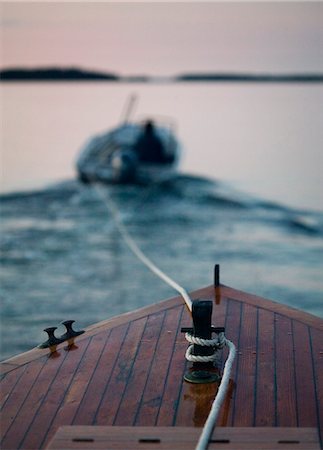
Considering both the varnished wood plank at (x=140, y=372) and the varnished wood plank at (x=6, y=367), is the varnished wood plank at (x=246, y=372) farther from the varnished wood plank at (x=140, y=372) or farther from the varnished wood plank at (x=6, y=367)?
the varnished wood plank at (x=6, y=367)

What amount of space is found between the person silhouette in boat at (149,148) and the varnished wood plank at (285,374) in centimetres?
1502

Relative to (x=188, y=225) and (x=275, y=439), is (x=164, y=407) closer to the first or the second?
(x=275, y=439)

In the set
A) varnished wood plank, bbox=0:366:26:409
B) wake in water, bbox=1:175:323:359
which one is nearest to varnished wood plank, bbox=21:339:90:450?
varnished wood plank, bbox=0:366:26:409

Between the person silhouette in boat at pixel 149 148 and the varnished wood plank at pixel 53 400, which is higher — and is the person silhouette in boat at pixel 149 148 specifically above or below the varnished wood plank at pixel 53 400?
below

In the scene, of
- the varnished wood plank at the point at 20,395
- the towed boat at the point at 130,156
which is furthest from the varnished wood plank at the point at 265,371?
the towed boat at the point at 130,156

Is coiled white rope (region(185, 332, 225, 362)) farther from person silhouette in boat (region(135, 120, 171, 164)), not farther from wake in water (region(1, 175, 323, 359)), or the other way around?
person silhouette in boat (region(135, 120, 171, 164))

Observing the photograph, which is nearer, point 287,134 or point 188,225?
point 188,225

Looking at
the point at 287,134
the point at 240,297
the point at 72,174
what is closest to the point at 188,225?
the point at 72,174

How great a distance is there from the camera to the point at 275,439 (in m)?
2.58

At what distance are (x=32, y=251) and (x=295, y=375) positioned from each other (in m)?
8.21

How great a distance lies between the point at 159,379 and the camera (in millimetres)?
3123

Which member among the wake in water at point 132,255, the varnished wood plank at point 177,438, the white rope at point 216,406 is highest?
the white rope at point 216,406

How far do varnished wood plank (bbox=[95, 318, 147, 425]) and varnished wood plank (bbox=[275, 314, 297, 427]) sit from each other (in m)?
0.60

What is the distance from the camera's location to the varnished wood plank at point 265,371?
110 inches
